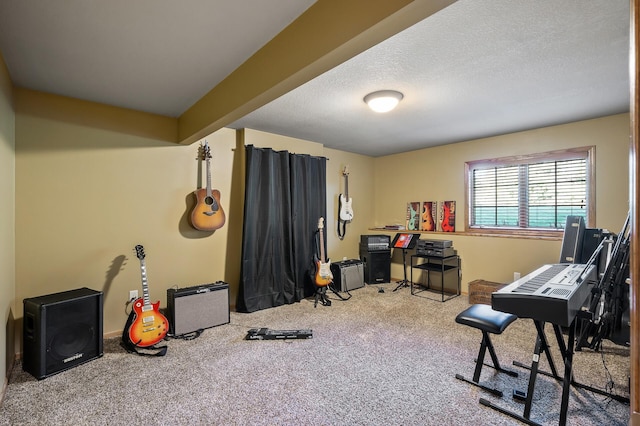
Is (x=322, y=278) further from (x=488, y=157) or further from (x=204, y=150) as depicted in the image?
(x=488, y=157)

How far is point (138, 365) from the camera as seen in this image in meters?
2.39

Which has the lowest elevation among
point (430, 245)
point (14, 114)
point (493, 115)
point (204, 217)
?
point (430, 245)

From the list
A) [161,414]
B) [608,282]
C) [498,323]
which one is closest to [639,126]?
[608,282]

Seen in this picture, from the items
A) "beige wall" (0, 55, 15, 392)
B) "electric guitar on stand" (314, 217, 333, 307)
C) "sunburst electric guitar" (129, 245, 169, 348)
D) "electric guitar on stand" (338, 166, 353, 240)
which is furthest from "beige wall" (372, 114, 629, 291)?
"beige wall" (0, 55, 15, 392)

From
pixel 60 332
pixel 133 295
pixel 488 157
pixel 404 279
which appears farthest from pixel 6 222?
pixel 488 157

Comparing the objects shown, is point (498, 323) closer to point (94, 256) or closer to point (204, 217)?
point (204, 217)

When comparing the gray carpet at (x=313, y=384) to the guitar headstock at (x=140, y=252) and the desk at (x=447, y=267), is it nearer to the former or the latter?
the guitar headstock at (x=140, y=252)

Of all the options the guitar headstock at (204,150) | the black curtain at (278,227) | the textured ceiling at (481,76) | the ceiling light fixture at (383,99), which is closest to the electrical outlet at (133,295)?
Answer: the black curtain at (278,227)

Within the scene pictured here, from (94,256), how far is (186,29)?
7.41ft

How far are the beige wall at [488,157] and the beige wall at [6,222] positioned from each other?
470cm

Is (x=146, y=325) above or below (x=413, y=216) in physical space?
below

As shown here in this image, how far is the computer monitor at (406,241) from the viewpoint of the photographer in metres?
4.64

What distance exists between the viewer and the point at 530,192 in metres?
4.01

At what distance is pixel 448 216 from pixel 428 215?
1.06 feet
